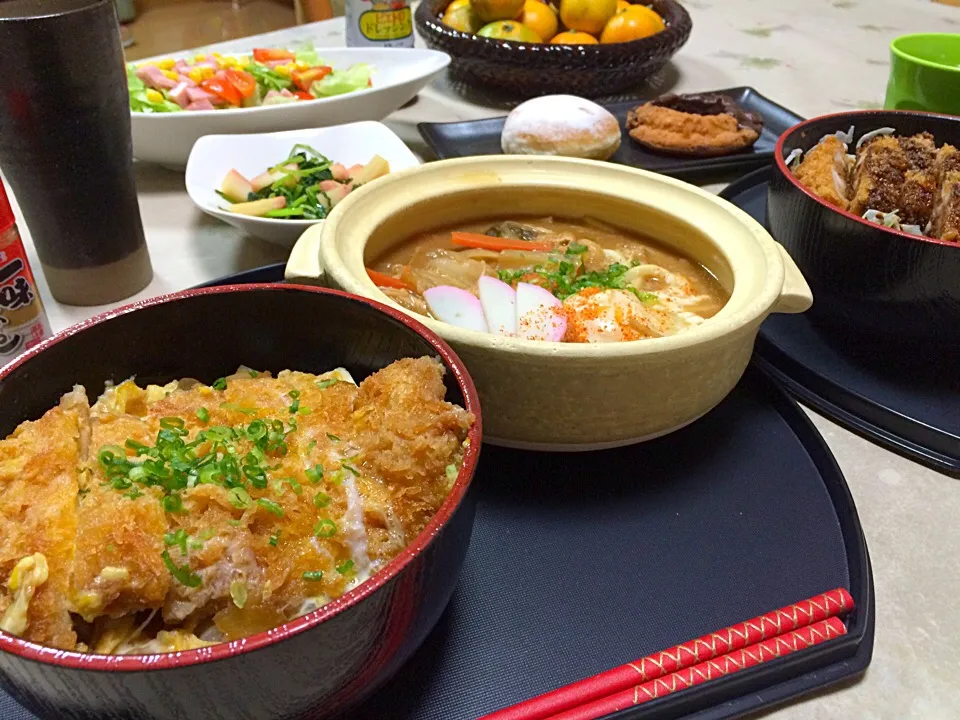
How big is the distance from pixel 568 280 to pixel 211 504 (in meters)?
0.76

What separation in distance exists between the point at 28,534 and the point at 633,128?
6.21 feet

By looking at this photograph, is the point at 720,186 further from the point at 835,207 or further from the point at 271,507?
the point at 271,507

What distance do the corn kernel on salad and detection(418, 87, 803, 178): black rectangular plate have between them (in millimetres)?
364

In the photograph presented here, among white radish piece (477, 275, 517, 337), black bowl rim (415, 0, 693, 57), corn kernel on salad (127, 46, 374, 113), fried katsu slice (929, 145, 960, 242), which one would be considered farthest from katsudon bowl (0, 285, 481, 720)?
black bowl rim (415, 0, 693, 57)

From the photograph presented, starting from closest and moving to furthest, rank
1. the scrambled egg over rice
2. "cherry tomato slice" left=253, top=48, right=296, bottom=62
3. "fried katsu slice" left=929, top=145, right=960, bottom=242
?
the scrambled egg over rice
"fried katsu slice" left=929, top=145, right=960, bottom=242
"cherry tomato slice" left=253, top=48, right=296, bottom=62

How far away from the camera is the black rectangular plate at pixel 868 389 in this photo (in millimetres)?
1207

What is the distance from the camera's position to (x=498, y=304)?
1247mm

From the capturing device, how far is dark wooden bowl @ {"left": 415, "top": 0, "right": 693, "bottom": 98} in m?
2.36

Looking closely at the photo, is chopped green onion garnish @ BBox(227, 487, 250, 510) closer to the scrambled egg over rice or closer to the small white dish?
the scrambled egg over rice

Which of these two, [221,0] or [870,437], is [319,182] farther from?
[221,0]

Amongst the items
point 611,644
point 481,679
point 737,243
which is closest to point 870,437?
point 737,243

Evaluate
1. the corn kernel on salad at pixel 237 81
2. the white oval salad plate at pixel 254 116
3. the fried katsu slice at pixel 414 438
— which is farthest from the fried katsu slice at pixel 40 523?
the corn kernel on salad at pixel 237 81

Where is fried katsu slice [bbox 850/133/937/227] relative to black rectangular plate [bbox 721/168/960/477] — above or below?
above

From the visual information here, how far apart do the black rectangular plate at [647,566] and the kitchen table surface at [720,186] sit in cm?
8
